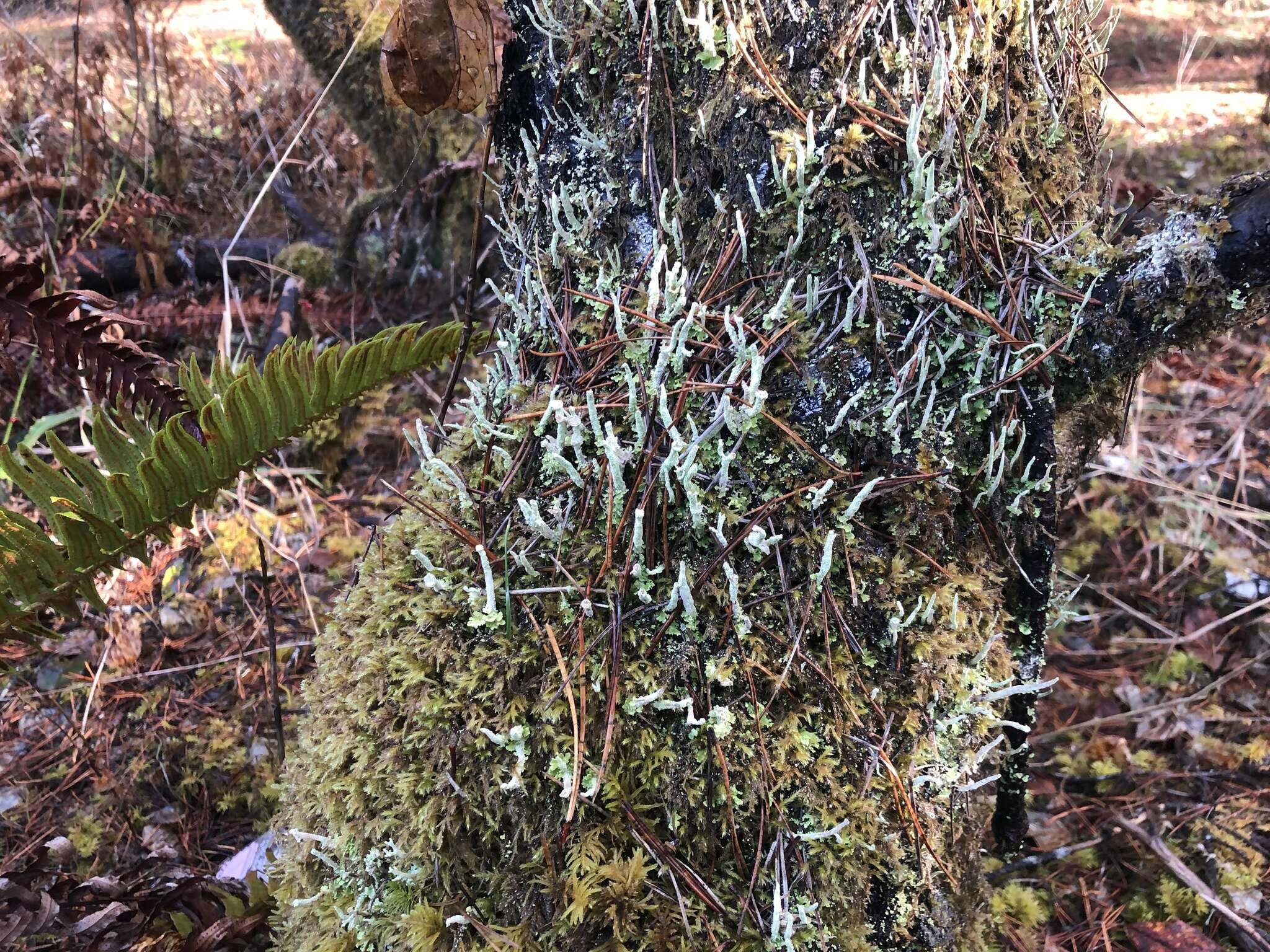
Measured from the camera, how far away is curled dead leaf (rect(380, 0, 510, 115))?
186 centimetres

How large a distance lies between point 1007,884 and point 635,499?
6.62 feet

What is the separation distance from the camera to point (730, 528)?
1.89m

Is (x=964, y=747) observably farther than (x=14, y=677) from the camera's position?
No

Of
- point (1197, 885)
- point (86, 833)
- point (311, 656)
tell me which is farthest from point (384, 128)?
point (1197, 885)

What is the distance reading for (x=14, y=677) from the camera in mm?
3182

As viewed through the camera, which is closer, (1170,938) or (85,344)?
(85,344)

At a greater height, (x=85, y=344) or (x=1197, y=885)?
(x=85, y=344)

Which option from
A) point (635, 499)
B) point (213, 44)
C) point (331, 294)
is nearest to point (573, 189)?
point (635, 499)

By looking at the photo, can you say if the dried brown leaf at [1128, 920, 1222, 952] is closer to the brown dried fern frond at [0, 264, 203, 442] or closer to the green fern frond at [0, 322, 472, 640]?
the green fern frond at [0, 322, 472, 640]

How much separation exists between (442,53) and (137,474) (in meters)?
1.43

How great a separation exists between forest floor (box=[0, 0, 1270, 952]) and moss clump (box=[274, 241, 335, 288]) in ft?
0.88

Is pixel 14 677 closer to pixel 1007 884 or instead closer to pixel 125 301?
pixel 125 301

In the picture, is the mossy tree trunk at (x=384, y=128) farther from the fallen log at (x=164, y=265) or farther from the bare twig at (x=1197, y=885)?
the bare twig at (x=1197, y=885)

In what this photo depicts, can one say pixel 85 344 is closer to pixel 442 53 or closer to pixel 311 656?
pixel 442 53
